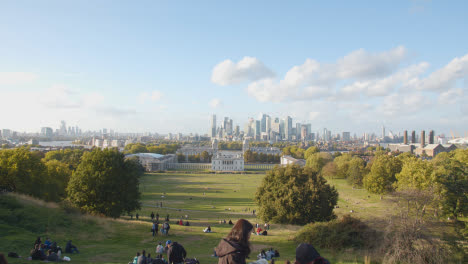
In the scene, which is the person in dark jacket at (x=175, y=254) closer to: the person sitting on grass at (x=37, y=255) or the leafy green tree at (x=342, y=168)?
the person sitting on grass at (x=37, y=255)

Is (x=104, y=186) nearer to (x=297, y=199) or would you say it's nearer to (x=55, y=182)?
(x=55, y=182)

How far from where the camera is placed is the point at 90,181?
23.8 m

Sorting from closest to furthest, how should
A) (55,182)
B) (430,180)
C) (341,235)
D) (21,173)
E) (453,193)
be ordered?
(341,235) < (453,193) < (21,173) < (430,180) < (55,182)

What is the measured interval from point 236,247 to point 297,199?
2072cm

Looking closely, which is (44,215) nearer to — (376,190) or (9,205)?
(9,205)

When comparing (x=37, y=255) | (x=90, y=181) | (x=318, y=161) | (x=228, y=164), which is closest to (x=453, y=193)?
(x=37, y=255)

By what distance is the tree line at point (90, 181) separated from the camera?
2347 cm

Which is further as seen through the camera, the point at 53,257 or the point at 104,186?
the point at 104,186

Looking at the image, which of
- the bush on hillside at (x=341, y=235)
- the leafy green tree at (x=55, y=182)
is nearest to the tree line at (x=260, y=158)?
the leafy green tree at (x=55, y=182)

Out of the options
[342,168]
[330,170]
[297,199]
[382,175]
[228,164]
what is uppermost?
[297,199]

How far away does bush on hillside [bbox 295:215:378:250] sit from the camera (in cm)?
1448

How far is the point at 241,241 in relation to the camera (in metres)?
3.95

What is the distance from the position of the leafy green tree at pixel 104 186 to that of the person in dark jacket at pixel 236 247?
70.5ft

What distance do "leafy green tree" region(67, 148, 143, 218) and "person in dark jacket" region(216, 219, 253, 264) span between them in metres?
21.5
